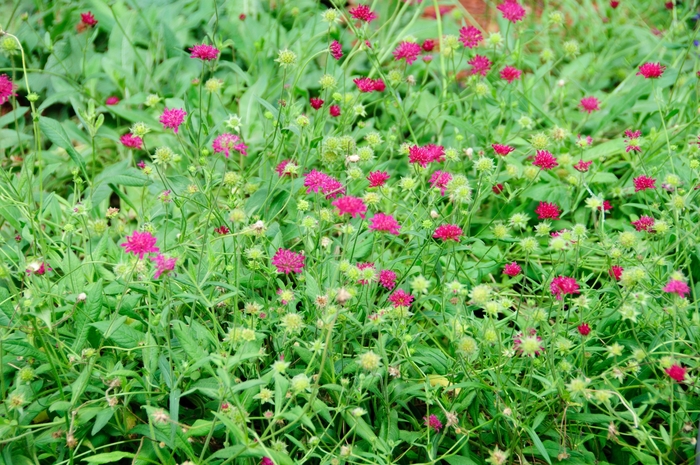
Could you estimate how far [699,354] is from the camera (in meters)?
1.84

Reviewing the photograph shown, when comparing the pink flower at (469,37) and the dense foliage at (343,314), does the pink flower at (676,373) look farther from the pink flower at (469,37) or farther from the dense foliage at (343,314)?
the pink flower at (469,37)

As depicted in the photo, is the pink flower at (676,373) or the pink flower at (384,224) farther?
the pink flower at (384,224)

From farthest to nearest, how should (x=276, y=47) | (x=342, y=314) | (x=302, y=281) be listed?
(x=276, y=47) → (x=302, y=281) → (x=342, y=314)

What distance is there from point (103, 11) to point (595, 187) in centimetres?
226

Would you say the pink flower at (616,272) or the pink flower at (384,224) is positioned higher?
the pink flower at (384,224)

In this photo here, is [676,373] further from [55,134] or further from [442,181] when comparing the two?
[55,134]

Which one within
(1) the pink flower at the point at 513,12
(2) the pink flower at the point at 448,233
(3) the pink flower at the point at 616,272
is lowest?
(3) the pink flower at the point at 616,272

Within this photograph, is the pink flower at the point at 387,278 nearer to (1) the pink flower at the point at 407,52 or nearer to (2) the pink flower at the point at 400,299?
(2) the pink flower at the point at 400,299

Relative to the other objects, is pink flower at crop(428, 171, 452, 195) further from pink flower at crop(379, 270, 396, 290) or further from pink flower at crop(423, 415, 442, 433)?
pink flower at crop(423, 415, 442, 433)

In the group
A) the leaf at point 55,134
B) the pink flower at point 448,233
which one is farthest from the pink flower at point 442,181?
the leaf at point 55,134

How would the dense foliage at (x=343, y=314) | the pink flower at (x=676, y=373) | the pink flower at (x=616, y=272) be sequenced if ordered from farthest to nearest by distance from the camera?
the pink flower at (x=616, y=272) → the dense foliage at (x=343, y=314) → the pink flower at (x=676, y=373)

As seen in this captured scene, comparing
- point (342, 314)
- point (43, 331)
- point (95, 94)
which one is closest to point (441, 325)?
point (342, 314)

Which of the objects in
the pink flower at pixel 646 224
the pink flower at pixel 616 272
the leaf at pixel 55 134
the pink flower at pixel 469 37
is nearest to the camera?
the pink flower at pixel 616 272

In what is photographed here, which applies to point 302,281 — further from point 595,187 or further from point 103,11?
point 103,11
